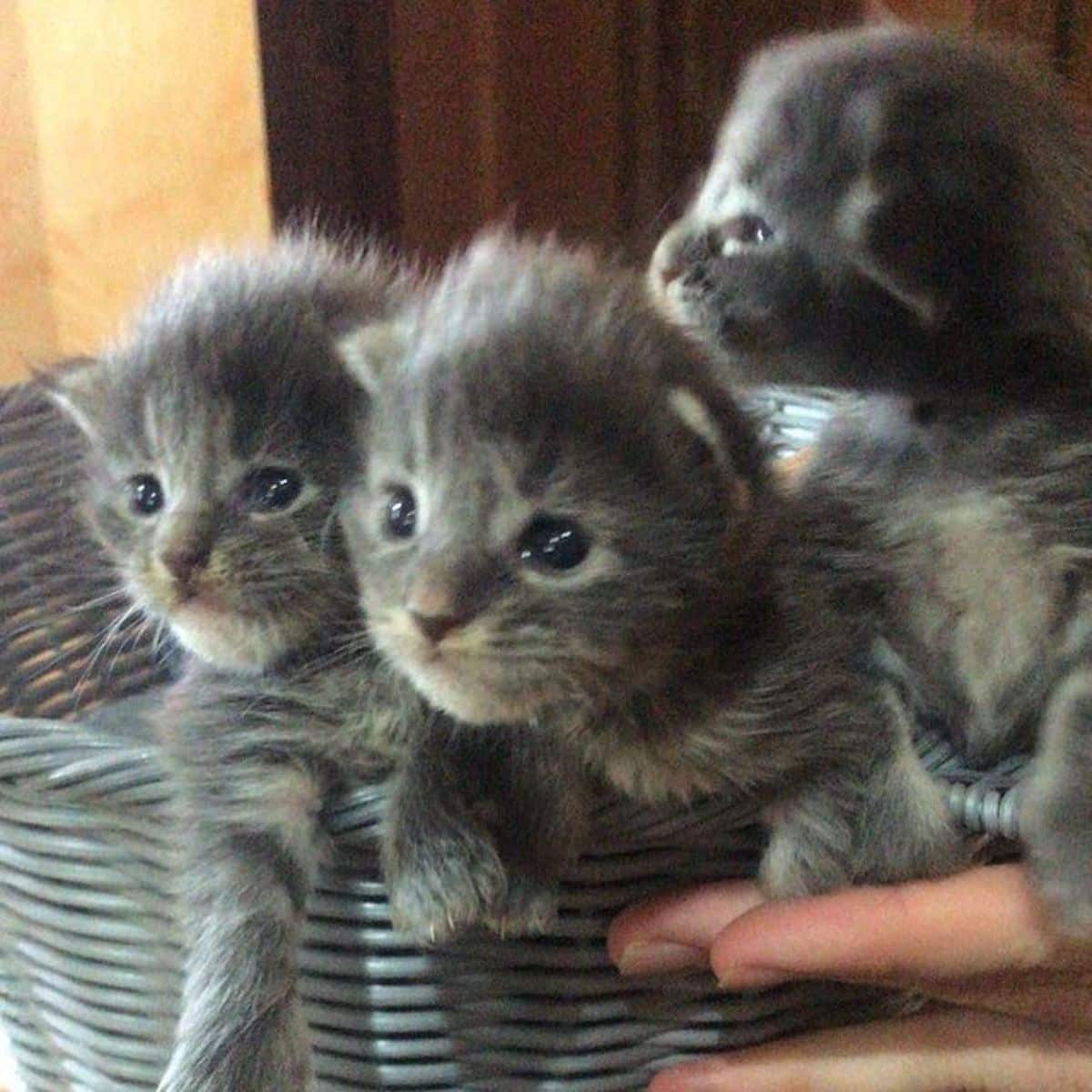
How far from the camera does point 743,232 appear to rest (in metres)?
0.86

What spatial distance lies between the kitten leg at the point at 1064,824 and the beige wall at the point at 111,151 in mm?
842

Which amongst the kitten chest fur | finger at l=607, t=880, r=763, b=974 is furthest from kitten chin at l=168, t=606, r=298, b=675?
the kitten chest fur

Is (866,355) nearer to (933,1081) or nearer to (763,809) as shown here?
(763,809)

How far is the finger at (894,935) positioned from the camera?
68 centimetres

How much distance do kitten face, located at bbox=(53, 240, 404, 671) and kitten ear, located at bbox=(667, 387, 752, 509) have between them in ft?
0.68

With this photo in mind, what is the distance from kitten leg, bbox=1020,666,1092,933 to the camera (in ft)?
2.23

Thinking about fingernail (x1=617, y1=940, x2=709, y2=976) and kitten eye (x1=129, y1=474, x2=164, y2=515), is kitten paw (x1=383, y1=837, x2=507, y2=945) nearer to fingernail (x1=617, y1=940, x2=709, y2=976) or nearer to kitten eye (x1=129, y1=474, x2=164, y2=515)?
fingernail (x1=617, y1=940, x2=709, y2=976)

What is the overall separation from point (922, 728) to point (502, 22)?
3.39 ft

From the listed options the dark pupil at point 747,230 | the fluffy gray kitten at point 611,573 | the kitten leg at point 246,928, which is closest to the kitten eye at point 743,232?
the dark pupil at point 747,230

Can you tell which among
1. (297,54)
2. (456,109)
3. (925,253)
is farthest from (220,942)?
(456,109)

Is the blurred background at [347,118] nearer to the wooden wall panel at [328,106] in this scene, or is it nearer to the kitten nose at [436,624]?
the wooden wall panel at [328,106]

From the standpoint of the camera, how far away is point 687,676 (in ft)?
2.26

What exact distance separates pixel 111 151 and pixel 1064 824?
3.95ft

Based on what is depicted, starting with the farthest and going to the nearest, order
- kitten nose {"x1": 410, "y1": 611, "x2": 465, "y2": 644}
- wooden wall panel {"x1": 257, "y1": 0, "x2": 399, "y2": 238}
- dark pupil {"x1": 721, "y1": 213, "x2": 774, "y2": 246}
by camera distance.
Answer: wooden wall panel {"x1": 257, "y1": 0, "x2": 399, "y2": 238} < dark pupil {"x1": 721, "y1": 213, "x2": 774, "y2": 246} < kitten nose {"x1": 410, "y1": 611, "x2": 465, "y2": 644}
